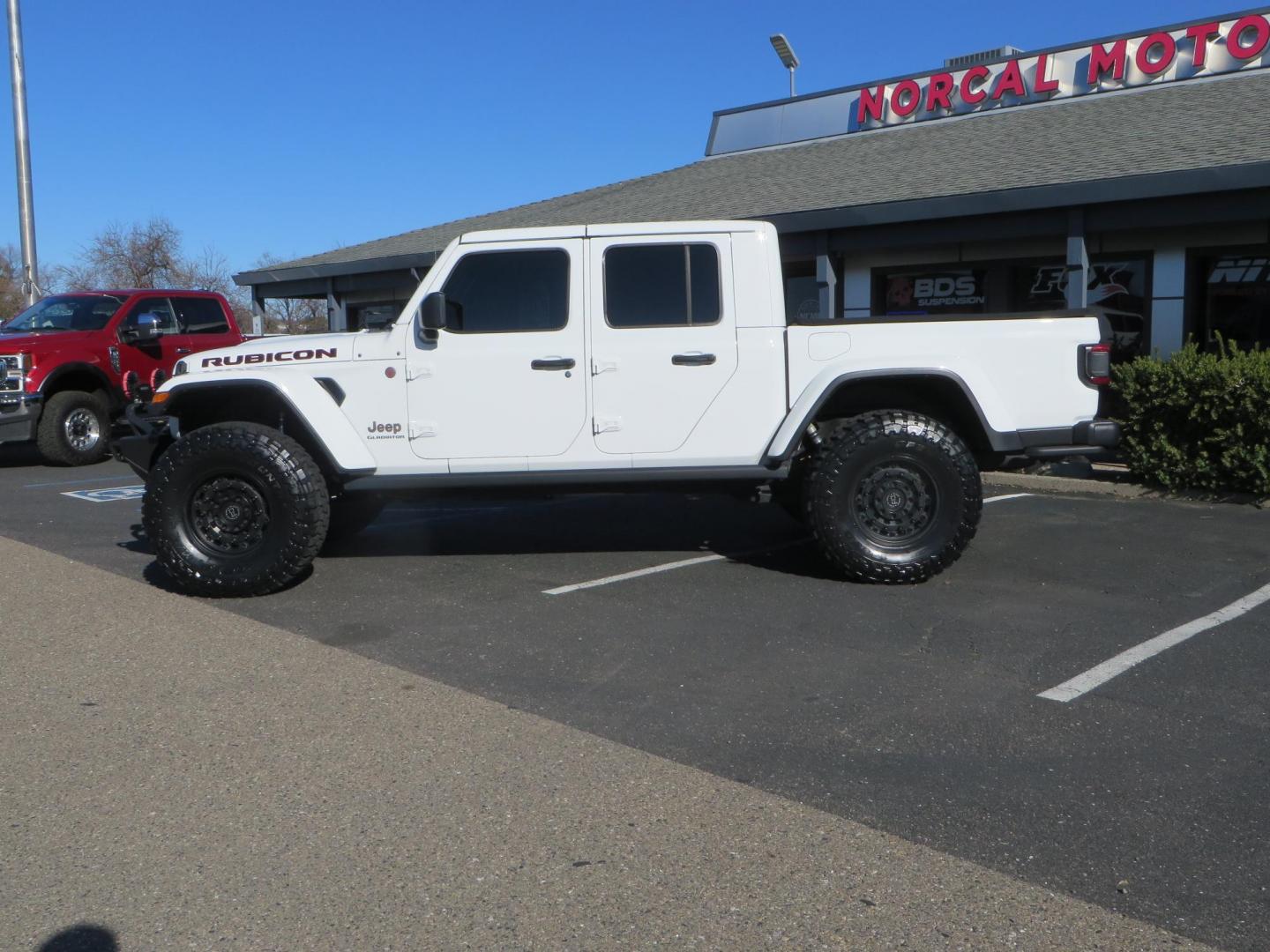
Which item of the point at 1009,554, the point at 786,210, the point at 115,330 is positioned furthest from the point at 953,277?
the point at 115,330

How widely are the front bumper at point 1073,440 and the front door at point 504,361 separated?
8.39 feet

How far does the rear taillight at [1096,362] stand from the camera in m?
6.50

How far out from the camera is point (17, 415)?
1310cm

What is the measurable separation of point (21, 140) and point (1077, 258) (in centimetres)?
1563

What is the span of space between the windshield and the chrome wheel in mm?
1148

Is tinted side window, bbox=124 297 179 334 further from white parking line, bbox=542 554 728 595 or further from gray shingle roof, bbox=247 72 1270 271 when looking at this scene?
white parking line, bbox=542 554 728 595

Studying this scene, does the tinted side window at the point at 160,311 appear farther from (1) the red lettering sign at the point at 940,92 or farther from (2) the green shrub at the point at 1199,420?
(1) the red lettering sign at the point at 940,92

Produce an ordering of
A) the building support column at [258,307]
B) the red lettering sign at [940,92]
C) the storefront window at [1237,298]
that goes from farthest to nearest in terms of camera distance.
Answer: the building support column at [258,307] → the red lettering sign at [940,92] → the storefront window at [1237,298]

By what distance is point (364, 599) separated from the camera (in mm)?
6613

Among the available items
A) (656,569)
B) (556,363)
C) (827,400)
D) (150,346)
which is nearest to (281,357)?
(556,363)

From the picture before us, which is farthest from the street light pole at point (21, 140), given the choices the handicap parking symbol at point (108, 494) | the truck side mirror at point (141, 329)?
the handicap parking symbol at point (108, 494)

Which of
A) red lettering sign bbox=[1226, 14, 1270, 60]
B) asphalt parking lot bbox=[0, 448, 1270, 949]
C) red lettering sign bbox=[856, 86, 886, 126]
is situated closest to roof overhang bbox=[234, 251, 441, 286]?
red lettering sign bbox=[856, 86, 886, 126]

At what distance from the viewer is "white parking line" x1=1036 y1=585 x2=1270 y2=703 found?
15.9ft

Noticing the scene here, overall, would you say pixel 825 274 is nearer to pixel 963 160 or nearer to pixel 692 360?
pixel 963 160
